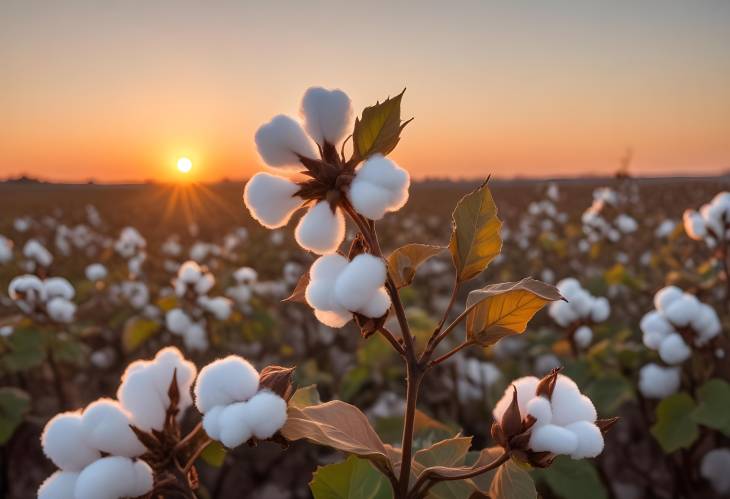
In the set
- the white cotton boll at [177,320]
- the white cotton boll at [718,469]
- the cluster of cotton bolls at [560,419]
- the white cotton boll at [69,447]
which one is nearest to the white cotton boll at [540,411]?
the cluster of cotton bolls at [560,419]

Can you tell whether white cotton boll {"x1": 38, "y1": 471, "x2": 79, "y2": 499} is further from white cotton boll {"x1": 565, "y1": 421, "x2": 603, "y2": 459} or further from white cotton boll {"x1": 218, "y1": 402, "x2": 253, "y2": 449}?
white cotton boll {"x1": 565, "y1": 421, "x2": 603, "y2": 459}

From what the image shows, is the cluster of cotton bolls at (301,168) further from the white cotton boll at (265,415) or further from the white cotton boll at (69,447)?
the white cotton boll at (69,447)

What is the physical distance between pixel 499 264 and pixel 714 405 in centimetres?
669

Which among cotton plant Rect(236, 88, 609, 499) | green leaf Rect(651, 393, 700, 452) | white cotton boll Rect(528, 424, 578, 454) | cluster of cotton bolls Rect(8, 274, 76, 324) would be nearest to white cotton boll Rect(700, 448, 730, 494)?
green leaf Rect(651, 393, 700, 452)

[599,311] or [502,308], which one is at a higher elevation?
[502,308]

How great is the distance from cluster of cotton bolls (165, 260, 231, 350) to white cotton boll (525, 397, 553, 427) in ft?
9.24

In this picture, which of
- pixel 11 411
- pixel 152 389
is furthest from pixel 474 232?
pixel 11 411

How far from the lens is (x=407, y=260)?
1032 mm

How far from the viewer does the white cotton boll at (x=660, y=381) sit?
265 cm

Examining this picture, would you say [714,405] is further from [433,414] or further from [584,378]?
[433,414]

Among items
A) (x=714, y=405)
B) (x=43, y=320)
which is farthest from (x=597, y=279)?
(x=43, y=320)

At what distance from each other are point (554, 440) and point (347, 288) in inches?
15.2

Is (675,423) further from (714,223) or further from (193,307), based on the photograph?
(193,307)

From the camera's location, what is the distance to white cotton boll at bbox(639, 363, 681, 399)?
265 centimetres
